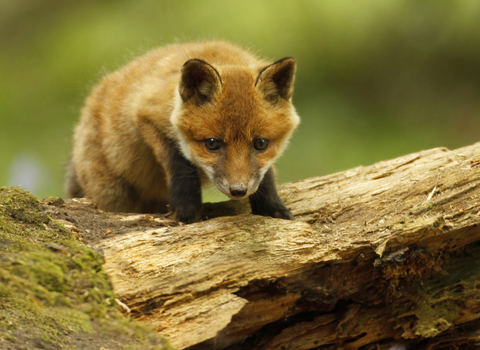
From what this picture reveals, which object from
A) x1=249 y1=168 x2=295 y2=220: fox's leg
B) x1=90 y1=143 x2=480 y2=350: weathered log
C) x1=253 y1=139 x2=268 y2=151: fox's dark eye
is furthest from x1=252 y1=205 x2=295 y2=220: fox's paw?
x1=253 y1=139 x2=268 y2=151: fox's dark eye

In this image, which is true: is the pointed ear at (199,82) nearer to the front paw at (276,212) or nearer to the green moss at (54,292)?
the front paw at (276,212)

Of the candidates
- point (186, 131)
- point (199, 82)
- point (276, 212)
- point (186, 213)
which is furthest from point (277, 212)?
point (199, 82)

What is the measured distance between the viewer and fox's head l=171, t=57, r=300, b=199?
3.48 m

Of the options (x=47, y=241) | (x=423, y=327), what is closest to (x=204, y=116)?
(x=47, y=241)

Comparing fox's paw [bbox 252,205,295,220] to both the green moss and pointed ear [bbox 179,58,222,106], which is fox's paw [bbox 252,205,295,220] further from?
the green moss

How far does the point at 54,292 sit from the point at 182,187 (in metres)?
1.47

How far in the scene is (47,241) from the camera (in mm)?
2930

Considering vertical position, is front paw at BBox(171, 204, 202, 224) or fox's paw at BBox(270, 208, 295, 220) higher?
front paw at BBox(171, 204, 202, 224)

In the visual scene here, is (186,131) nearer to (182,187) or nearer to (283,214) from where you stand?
(182,187)

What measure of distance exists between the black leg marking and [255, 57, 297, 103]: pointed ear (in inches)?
31.9

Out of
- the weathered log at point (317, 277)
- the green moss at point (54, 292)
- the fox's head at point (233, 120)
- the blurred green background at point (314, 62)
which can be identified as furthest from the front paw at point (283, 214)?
the blurred green background at point (314, 62)

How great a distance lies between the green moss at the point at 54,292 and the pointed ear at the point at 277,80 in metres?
1.71

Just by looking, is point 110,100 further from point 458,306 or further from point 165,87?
point 458,306

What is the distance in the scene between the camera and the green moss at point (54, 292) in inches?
92.0
